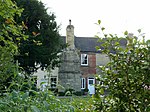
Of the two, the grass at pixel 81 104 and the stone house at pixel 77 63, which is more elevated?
the stone house at pixel 77 63

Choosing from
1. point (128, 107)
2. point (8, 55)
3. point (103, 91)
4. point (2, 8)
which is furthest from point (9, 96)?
point (8, 55)

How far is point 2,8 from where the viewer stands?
337cm

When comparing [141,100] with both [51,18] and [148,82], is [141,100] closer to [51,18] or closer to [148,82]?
[148,82]

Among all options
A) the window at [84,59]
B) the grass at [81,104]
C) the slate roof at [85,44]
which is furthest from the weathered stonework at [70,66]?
the grass at [81,104]

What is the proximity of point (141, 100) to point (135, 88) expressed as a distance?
0.35 feet

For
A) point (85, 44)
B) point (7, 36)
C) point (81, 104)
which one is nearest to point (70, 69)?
point (85, 44)

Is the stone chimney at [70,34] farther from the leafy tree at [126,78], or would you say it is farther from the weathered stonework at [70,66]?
the leafy tree at [126,78]

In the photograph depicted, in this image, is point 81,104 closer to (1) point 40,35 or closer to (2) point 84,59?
(1) point 40,35

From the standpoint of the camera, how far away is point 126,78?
2.44m

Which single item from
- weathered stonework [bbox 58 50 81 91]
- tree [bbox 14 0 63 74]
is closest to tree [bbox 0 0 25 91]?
tree [bbox 14 0 63 74]

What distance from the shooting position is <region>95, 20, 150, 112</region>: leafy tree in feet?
7.83

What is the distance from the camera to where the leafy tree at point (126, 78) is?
7.83 ft

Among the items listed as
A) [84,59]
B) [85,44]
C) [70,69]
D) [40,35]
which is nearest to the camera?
[40,35]

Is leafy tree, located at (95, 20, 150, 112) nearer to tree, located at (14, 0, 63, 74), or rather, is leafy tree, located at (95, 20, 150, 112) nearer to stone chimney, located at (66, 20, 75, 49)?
tree, located at (14, 0, 63, 74)
